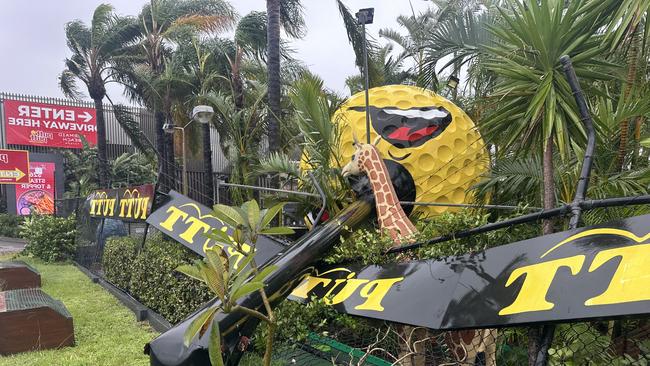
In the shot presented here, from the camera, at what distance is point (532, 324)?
1.78 metres

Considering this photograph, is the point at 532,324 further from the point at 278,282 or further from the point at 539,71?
the point at 278,282

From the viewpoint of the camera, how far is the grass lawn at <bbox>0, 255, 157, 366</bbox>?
16.7ft

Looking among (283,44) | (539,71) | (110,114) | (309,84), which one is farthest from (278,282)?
(110,114)

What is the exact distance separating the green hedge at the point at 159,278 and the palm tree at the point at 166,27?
6.66m

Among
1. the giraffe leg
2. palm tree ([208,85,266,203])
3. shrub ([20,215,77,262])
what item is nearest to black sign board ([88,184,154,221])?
palm tree ([208,85,266,203])

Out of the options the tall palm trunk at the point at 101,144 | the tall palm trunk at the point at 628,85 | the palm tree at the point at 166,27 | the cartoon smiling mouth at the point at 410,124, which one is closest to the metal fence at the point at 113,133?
the tall palm trunk at the point at 101,144

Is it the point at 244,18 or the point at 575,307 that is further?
the point at 244,18

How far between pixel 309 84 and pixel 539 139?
3159 mm

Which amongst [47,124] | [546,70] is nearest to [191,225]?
[546,70]

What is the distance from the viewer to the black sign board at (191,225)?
195 inches

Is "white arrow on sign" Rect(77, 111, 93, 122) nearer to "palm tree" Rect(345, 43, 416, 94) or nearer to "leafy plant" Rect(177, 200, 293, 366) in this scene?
"palm tree" Rect(345, 43, 416, 94)

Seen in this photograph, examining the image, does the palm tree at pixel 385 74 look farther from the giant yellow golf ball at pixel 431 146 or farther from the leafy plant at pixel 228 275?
the leafy plant at pixel 228 275

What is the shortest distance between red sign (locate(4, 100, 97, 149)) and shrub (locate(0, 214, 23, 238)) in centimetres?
418

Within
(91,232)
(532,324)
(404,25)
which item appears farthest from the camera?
(404,25)
